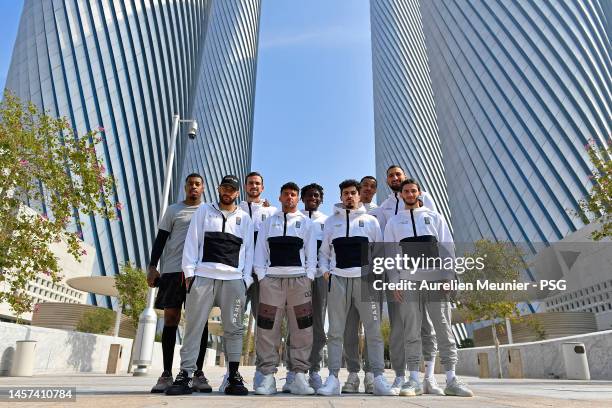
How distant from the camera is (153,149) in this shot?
59188 millimetres

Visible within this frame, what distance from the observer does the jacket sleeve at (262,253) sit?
4440 millimetres

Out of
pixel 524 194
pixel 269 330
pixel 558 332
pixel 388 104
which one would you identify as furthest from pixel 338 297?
pixel 388 104

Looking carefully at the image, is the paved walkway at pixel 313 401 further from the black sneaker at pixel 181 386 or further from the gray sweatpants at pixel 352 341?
the gray sweatpants at pixel 352 341

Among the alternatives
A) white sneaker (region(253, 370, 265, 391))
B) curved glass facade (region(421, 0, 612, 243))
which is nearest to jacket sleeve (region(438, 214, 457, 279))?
white sneaker (region(253, 370, 265, 391))

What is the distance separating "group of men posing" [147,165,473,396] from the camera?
414cm

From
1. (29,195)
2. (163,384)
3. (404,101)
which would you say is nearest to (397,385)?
(163,384)

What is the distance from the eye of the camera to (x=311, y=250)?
4594 mm

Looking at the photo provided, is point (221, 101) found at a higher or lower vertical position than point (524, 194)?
higher

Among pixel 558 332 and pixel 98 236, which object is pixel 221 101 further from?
pixel 558 332

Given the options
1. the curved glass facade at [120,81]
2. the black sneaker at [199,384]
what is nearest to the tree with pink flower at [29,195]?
the black sneaker at [199,384]

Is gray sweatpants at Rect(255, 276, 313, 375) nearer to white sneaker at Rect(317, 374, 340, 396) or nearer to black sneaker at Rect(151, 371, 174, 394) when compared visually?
white sneaker at Rect(317, 374, 340, 396)

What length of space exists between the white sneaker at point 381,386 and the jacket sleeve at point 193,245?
2186 mm

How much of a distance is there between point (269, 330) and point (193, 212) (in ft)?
5.46

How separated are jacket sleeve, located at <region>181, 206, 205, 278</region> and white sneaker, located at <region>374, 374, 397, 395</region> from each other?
2186 mm
